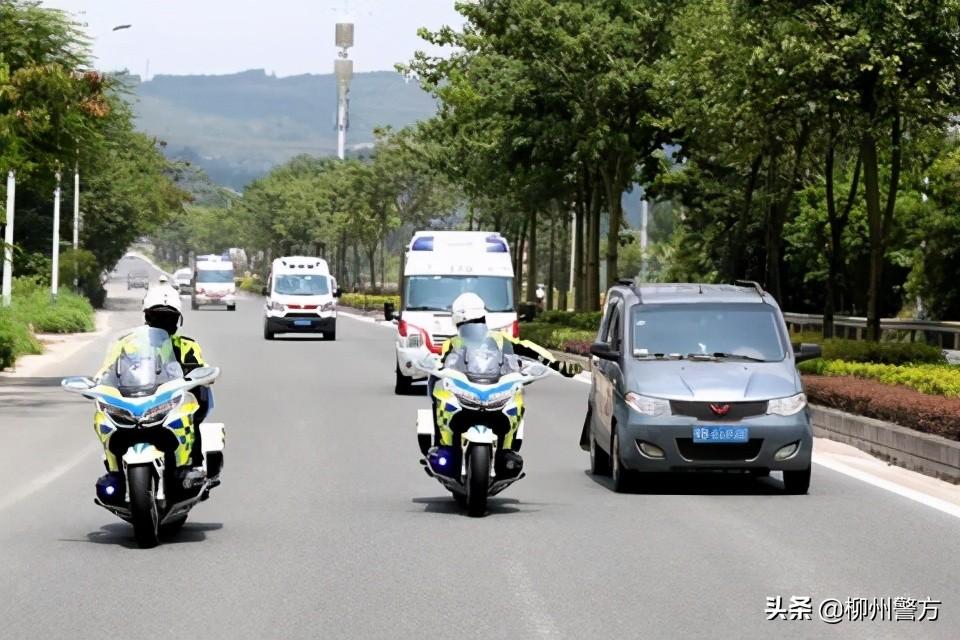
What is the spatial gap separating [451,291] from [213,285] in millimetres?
61027

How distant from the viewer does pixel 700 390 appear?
50.9 feet

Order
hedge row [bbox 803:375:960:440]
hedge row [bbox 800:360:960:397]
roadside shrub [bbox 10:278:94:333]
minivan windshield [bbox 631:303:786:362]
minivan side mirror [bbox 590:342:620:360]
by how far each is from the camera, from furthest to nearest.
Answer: roadside shrub [bbox 10:278:94:333] → hedge row [bbox 800:360:960:397] → hedge row [bbox 803:375:960:440] → minivan windshield [bbox 631:303:786:362] → minivan side mirror [bbox 590:342:620:360]

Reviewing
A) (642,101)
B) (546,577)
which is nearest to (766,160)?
(642,101)

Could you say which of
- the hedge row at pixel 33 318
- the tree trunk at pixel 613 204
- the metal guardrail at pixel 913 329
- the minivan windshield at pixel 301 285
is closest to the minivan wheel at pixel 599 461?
the hedge row at pixel 33 318

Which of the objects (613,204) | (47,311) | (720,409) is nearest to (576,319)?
(613,204)

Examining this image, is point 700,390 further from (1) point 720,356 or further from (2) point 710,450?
(1) point 720,356

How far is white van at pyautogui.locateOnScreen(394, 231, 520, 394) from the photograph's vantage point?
30.4 metres

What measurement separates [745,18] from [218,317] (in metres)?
48.4

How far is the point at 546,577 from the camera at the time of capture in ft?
35.1

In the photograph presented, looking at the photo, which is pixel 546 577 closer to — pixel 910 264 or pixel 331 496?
pixel 331 496

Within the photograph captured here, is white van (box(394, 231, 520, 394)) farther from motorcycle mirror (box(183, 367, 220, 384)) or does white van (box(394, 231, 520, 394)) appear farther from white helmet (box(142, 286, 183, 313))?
motorcycle mirror (box(183, 367, 220, 384))

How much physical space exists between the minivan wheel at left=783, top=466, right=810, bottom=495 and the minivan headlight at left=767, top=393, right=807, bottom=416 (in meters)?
0.48

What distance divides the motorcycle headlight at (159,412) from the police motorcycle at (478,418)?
91.5 inches

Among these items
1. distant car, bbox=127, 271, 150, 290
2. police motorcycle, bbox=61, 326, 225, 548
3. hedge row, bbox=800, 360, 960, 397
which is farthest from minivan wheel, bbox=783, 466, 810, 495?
distant car, bbox=127, 271, 150, 290
